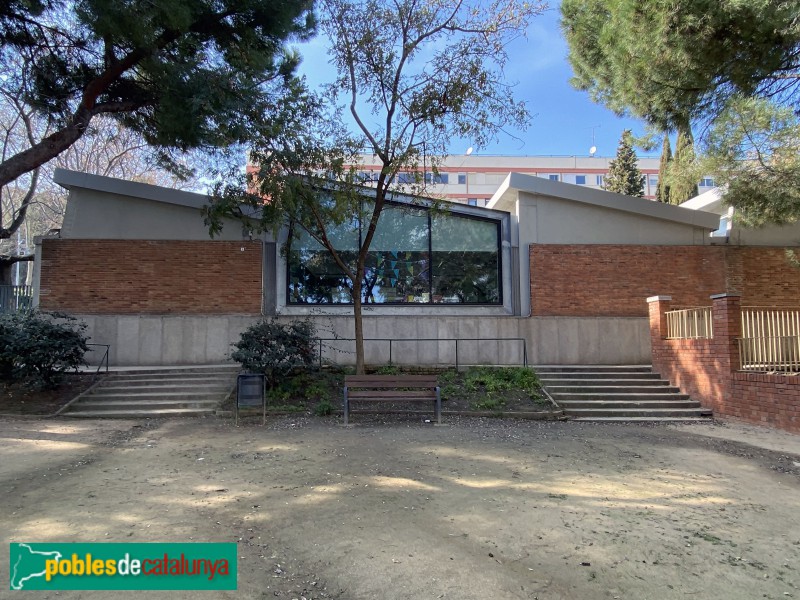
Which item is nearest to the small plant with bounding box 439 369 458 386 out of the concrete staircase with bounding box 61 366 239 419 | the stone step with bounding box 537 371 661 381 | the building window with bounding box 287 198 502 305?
the stone step with bounding box 537 371 661 381

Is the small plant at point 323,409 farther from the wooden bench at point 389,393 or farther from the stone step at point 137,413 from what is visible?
the stone step at point 137,413

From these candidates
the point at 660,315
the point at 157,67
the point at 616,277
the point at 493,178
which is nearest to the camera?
the point at 157,67

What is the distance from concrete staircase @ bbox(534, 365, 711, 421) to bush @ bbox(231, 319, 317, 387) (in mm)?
5192

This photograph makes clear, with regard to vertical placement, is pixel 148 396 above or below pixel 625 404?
above

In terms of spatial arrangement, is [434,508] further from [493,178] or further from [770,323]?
[493,178]

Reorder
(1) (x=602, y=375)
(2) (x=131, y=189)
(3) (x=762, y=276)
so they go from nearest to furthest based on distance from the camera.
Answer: (1) (x=602, y=375), (2) (x=131, y=189), (3) (x=762, y=276)

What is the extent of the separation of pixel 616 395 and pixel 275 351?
7032mm

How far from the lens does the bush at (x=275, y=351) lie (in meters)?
10.1

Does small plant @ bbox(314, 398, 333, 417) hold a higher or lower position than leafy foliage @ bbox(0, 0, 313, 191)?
lower

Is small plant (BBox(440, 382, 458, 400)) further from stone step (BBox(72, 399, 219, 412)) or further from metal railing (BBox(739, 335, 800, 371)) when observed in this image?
metal railing (BBox(739, 335, 800, 371))

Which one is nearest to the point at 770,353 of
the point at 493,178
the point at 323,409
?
the point at 323,409

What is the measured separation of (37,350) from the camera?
9.85 metres

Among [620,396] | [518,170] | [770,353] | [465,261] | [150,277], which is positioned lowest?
[620,396]

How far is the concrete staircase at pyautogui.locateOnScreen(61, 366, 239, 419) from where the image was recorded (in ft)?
31.9
